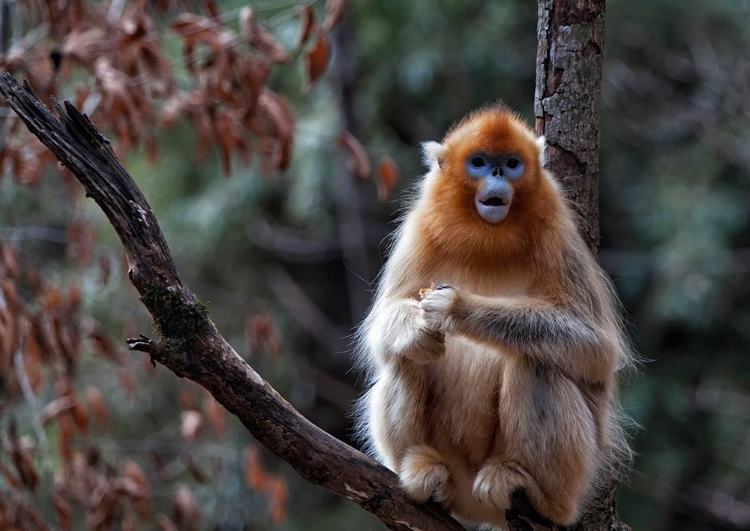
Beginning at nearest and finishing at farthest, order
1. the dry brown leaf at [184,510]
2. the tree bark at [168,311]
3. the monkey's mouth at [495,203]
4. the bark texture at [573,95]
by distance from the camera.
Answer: the tree bark at [168,311], the monkey's mouth at [495,203], the bark texture at [573,95], the dry brown leaf at [184,510]

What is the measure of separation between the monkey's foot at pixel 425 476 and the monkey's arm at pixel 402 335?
1.33 feet

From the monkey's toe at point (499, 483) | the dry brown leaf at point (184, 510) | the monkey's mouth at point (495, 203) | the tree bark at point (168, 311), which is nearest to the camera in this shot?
the tree bark at point (168, 311)

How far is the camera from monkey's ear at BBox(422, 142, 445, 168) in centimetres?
373

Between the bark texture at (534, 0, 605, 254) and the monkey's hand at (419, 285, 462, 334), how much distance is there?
2.71ft

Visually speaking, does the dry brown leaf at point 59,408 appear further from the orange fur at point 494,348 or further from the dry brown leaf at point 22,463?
the orange fur at point 494,348

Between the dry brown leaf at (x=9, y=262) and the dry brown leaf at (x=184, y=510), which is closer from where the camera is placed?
the dry brown leaf at (x=9, y=262)

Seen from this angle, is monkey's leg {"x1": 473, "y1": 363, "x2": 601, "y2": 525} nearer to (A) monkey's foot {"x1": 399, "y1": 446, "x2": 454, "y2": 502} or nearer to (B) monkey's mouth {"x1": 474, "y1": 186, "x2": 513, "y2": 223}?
(A) monkey's foot {"x1": 399, "y1": 446, "x2": 454, "y2": 502}

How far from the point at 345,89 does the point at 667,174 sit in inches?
119

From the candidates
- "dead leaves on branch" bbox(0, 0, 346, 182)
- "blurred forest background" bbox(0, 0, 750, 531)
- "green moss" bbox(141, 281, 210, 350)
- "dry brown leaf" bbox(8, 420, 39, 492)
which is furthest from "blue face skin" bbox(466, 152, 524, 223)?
"blurred forest background" bbox(0, 0, 750, 531)

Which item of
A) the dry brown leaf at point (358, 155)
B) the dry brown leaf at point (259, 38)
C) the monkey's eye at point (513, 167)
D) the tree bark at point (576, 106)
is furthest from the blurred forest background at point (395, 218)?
the monkey's eye at point (513, 167)

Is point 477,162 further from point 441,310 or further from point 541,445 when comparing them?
point 541,445

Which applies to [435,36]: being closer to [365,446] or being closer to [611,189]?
[611,189]

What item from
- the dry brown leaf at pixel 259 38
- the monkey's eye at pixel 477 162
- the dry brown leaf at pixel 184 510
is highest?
the dry brown leaf at pixel 259 38

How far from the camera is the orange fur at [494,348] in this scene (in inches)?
130
